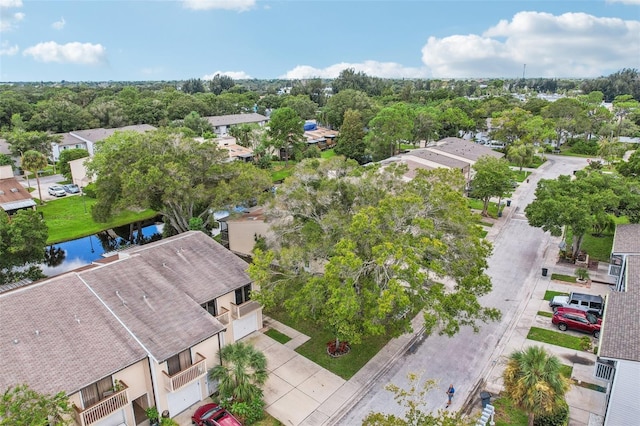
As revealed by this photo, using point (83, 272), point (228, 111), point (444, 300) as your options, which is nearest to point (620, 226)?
point (444, 300)

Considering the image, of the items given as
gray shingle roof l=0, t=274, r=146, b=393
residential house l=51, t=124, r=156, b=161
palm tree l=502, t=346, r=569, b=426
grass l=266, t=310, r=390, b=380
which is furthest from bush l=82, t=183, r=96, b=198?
palm tree l=502, t=346, r=569, b=426

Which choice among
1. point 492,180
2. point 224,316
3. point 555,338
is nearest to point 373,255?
point 224,316

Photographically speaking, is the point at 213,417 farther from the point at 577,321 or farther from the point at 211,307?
the point at 577,321

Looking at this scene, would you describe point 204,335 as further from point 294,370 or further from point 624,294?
point 624,294

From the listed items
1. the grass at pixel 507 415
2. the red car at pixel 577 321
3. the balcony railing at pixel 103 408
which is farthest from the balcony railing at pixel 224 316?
the red car at pixel 577 321

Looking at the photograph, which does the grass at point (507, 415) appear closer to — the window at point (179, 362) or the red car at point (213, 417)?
the red car at point (213, 417)
